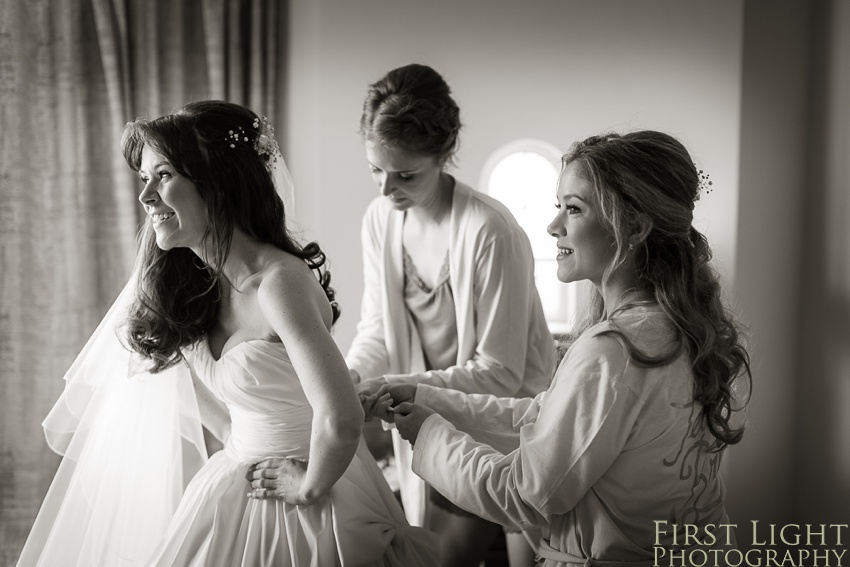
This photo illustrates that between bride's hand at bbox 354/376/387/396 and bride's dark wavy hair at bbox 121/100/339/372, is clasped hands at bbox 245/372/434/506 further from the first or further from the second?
bride's dark wavy hair at bbox 121/100/339/372

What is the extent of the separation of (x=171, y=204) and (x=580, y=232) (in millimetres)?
844

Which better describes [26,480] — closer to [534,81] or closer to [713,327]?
[534,81]

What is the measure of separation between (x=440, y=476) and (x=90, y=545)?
3.02 ft

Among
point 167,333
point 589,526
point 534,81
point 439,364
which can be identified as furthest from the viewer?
point 534,81

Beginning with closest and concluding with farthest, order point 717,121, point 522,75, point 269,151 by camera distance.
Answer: point 269,151
point 717,121
point 522,75

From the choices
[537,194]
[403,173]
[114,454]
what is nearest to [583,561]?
[114,454]

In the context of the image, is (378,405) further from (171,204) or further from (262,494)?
(171,204)

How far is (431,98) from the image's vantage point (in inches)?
96.1

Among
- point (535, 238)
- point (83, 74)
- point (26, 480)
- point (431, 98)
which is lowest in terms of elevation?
point (26, 480)

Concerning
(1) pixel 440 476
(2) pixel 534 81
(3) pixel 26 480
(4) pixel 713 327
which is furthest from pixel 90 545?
(2) pixel 534 81

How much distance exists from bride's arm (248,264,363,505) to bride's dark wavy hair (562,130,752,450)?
21.1 inches

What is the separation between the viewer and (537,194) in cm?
378

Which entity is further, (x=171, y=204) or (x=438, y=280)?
(x=438, y=280)

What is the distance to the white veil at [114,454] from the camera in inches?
77.5
